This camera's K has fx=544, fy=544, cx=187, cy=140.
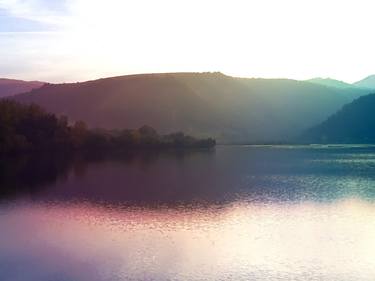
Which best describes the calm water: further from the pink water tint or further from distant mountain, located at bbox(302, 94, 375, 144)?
distant mountain, located at bbox(302, 94, 375, 144)

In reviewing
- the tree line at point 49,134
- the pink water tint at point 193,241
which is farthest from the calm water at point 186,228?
the tree line at point 49,134

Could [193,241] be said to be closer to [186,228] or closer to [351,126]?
[186,228]

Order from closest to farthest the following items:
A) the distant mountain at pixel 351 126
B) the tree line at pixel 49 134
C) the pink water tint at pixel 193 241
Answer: the pink water tint at pixel 193 241 → the tree line at pixel 49 134 → the distant mountain at pixel 351 126

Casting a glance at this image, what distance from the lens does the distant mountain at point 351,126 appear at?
172875 mm

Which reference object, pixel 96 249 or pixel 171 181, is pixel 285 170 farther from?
pixel 96 249

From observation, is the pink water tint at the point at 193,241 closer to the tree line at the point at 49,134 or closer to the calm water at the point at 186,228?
the calm water at the point at 186,228

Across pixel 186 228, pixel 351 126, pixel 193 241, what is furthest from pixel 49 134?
pixel 351 126

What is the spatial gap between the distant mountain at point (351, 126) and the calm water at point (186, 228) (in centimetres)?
11766

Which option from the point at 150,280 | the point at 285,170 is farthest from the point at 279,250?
the point at 285,170

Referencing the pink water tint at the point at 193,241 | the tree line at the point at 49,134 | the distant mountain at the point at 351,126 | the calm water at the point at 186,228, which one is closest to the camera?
the pink water tint at the point at 193,241

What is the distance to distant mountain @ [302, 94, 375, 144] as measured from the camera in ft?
567

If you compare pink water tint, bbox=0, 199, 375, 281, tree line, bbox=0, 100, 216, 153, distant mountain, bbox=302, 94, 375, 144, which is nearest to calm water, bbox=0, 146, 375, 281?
pink water tint, bbox=0, 199, 375, 281

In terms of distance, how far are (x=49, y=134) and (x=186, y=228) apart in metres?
71.0

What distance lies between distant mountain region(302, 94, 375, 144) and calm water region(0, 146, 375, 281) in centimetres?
11766
